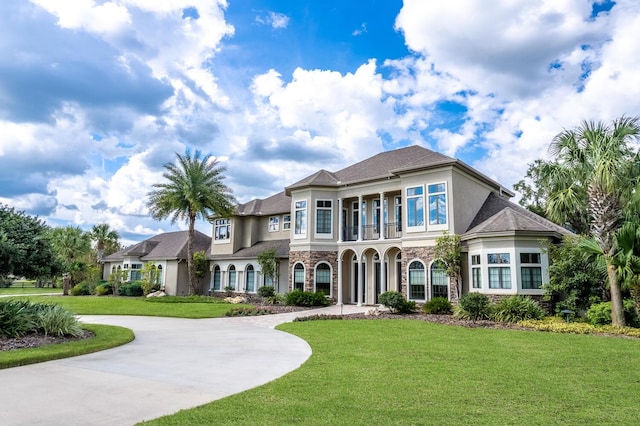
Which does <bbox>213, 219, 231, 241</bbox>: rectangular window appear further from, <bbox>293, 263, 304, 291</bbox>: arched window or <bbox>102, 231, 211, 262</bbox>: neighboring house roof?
<bbox>293, 263, 304, 291</bbox>: arched window

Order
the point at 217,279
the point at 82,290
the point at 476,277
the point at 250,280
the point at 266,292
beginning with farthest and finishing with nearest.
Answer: the point at 82,290
the point at 217,279
the point at 250,280
the point at 266,292
the point at 476,277

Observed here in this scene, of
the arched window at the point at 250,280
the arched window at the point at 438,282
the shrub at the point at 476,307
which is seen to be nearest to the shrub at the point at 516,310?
the shrub at the point at 476,307

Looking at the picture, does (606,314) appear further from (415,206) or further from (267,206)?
(267,206)

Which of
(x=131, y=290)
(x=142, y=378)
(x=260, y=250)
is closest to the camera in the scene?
(x=142, y=378)

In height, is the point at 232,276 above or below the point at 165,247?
below

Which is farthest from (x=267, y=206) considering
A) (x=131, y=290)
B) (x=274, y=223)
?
(x=131, y=290)

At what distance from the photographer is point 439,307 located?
18.3 meters

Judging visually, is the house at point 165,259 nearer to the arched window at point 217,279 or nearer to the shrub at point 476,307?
the arched window at point 217,279

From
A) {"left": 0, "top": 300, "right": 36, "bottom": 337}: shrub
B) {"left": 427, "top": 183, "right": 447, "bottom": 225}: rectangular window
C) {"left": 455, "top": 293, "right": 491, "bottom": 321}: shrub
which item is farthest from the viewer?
{"left": 427, "top": 183, "right": 447, "bottom": 225}: rectangular window

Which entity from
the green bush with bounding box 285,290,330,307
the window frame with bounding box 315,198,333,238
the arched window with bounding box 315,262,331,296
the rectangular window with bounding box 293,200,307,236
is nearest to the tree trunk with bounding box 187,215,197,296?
the rectangular window with bounding box 293,200,307,236

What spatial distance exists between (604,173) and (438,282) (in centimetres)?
869

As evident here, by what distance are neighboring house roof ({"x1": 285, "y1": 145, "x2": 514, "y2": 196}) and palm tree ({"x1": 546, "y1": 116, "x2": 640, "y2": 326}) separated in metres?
6.43

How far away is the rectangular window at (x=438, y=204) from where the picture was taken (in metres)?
20.1

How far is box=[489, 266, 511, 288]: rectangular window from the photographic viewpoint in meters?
17.2
